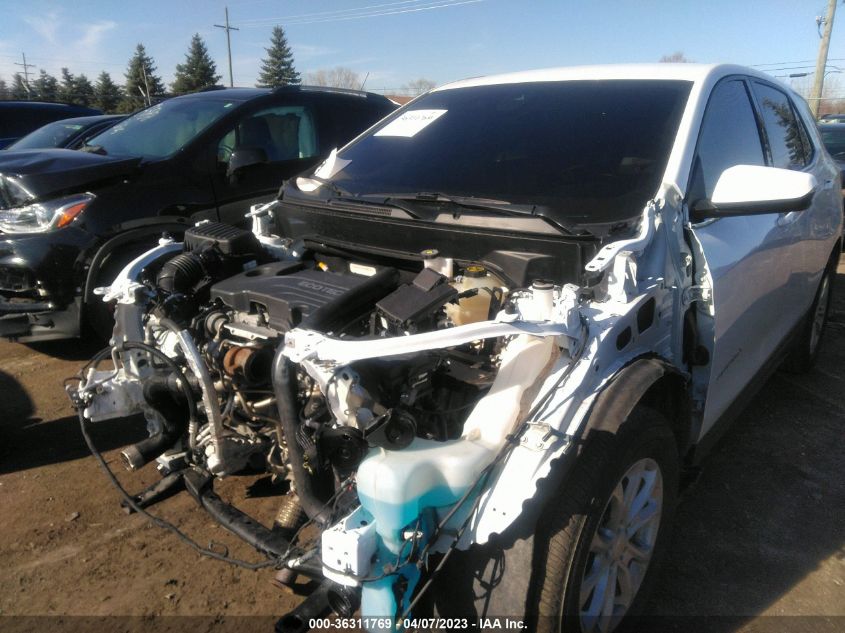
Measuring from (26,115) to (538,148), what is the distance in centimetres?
1073

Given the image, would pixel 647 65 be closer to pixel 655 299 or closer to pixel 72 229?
pixel 655 299

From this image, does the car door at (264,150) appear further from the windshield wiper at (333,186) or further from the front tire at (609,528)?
the front tire at (609,528)

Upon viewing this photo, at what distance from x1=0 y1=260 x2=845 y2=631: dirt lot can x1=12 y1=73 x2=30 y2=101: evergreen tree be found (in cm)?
4533

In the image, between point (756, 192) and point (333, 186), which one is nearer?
point (756, 192)

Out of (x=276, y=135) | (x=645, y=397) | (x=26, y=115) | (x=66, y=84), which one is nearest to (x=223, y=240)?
(x=645, y=397)

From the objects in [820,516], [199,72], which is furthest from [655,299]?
[199,72]

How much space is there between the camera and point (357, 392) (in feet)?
6.05

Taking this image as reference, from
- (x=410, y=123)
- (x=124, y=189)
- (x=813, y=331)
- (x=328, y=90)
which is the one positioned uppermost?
(x=328, y=90)

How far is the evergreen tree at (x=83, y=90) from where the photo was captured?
43.7 metres

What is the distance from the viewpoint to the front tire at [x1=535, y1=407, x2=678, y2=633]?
1760 mm

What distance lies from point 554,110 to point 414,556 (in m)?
2.16

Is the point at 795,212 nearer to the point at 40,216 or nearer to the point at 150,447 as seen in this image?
the point at 150,447

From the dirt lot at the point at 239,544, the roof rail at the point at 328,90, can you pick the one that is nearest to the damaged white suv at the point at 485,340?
the dirt lot at the point at 239,544

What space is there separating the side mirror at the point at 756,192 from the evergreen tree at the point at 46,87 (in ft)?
163
